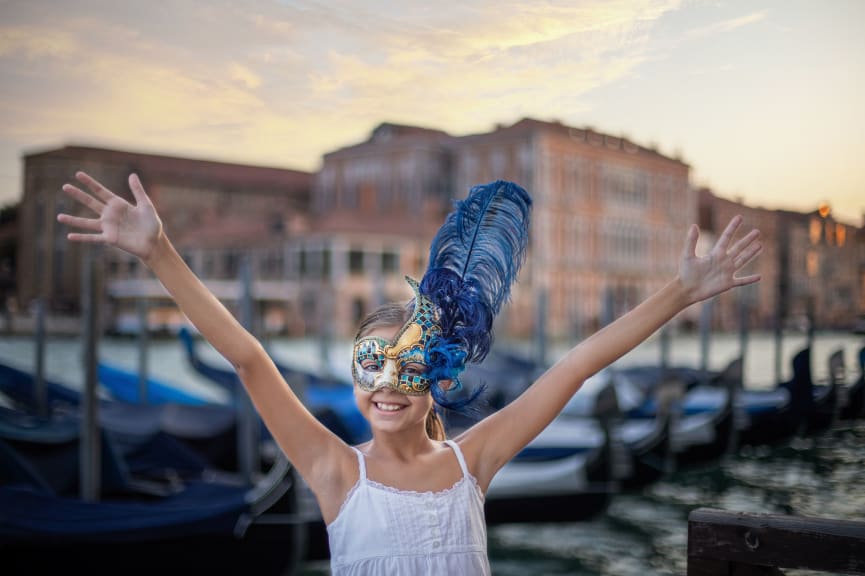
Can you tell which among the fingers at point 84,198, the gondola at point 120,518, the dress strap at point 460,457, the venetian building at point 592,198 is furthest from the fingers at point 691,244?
the gondola at point 120,518

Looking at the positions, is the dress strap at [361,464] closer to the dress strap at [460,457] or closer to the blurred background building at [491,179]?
the dress strap at [460,457]

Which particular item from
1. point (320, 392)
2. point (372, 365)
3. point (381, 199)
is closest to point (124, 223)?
point (372, 365)

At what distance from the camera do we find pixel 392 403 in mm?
952

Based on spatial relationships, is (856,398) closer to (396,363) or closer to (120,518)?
(396,363)

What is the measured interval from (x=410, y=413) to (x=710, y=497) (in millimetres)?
4556

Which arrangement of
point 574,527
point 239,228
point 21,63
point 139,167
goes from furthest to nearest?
point 239,228
point 574,527
point 139,167
point 21,63

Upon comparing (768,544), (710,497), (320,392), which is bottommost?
(710,497)

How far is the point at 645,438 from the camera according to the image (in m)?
4.82

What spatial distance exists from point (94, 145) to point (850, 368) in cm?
232

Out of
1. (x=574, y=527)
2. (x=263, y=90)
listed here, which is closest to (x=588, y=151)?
(x=263, y=90)

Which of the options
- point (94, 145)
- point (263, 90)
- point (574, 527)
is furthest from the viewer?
point (574, 527)

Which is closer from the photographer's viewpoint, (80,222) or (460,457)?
A: (80,222)

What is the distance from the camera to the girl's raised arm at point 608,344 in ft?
3.11

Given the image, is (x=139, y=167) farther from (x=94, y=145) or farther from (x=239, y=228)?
(x=239, y=228)
